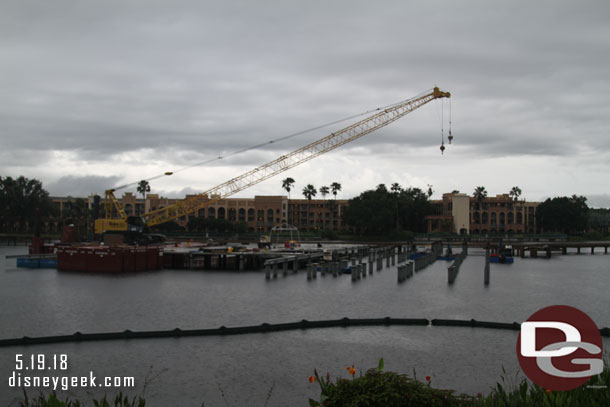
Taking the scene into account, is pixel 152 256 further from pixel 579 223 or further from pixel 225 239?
pixel 579 223

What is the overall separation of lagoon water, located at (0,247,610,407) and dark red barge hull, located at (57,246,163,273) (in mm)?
2793

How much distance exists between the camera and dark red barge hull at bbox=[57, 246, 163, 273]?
194ft

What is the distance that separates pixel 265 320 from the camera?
1173 inches

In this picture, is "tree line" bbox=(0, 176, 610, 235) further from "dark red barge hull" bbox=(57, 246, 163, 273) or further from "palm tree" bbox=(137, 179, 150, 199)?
"dark red barge hull" bbox=(57, 246, 163, 273)

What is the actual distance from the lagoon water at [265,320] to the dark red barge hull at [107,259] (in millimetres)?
2793

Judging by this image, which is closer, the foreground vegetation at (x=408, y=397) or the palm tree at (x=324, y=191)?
the foreground vegetation at (x=408, y=397)

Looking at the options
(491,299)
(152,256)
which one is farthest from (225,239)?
(491,299)

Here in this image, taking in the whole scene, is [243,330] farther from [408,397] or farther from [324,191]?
[324,191]

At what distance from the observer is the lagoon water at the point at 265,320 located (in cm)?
1770

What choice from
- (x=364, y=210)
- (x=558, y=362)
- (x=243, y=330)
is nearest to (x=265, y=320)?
(x=243, y=330)

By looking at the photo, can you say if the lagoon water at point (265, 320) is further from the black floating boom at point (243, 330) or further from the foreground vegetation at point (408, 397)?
the foreground vegetation at point (408, 397)

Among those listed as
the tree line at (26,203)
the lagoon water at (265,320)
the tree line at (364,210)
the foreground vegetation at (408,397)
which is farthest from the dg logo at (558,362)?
the tree line at (26,203)

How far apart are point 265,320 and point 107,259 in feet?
117

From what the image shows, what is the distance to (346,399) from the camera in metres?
9.45
